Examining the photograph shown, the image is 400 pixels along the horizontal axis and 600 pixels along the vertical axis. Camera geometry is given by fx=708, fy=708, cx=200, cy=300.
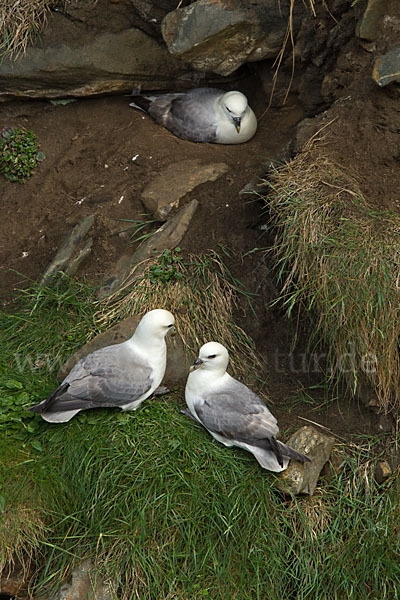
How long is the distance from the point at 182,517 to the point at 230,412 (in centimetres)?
59

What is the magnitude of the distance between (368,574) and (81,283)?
8.22 feet

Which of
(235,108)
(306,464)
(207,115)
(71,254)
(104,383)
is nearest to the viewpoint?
(306,464)

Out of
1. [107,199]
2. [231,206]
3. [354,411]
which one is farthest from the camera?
[107,199]

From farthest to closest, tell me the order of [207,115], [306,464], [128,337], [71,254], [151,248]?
[207,115], [71,254], [151,248], [128,337], [306,464]

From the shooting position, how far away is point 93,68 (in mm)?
5566

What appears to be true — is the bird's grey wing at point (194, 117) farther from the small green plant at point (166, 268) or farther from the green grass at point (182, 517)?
the green grass at point (182, 517)

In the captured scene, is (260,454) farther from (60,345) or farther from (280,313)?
(60,345)

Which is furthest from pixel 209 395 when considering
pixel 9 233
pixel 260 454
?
pixel 9 233

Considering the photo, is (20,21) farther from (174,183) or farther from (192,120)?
(174,183)

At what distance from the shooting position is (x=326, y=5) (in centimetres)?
482

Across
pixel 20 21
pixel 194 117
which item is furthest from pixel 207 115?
pixel 20 21

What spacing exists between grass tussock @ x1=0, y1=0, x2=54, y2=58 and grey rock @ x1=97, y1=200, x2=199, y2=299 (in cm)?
193

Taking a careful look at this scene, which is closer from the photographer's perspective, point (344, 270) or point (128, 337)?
point (344, 270)

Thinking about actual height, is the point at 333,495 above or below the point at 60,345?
below
